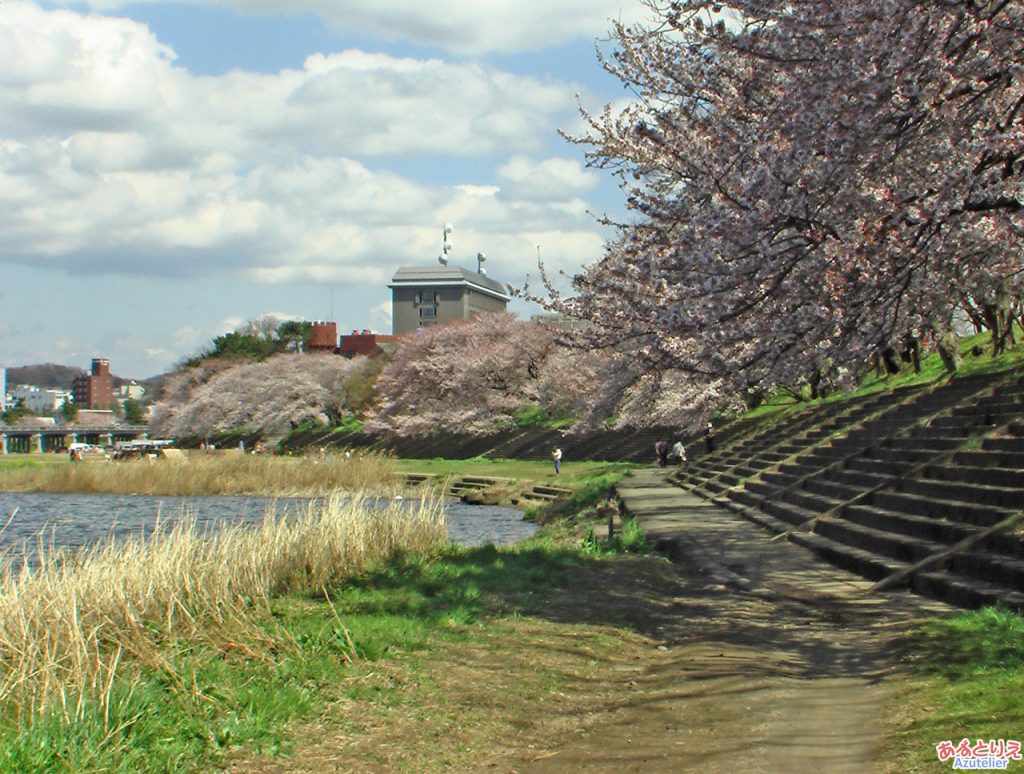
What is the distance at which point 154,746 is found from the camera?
247 inches

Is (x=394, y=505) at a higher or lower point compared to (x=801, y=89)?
lower

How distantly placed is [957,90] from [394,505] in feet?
31.7

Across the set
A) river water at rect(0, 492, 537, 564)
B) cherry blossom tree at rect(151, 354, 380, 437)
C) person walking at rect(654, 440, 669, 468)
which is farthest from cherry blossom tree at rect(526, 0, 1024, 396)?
cherry blossom tree at rect(151, 354, 380, 437)

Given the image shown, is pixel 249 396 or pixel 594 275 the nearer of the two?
pixel 594 275

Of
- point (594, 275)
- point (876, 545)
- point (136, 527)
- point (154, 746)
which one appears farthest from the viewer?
point (136, 527)

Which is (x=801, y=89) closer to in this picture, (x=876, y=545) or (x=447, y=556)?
(x=876, y=545)

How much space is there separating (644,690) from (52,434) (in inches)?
6845

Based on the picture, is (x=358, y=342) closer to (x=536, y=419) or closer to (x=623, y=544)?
(x=536, y=419)

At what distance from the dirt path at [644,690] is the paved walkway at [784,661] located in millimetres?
22

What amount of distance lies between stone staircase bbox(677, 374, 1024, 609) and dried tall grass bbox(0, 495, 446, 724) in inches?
280

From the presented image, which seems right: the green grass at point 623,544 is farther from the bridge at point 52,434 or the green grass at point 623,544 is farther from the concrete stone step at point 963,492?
the bridge at point 52,434

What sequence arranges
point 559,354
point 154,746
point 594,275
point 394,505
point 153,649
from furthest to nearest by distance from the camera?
point 559,354 < point 594,275 < point 394,505 < point 153,649 < point 154,746

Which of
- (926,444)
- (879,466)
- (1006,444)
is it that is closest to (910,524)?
(1006,444)

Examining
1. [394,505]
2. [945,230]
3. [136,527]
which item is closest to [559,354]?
[136,527]
